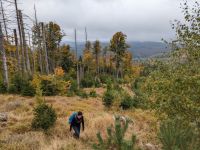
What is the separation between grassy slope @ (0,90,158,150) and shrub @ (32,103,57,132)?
1.18ft

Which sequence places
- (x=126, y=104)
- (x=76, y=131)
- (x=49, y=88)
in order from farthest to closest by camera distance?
(x=49, y=88), (x=126, y=104), (x=76, y=131)

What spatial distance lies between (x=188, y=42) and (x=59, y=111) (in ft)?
39.9

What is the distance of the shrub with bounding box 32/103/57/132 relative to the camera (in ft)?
50.7

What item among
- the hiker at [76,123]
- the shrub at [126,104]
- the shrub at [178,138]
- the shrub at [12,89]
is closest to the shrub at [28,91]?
the shrub at [12,89]

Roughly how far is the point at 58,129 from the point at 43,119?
2.86 feet

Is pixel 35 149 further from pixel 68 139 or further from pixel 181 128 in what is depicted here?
pixel 181 128

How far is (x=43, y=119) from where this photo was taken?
50.7 ft

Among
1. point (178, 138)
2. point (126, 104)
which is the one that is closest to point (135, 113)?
point (126, 104)

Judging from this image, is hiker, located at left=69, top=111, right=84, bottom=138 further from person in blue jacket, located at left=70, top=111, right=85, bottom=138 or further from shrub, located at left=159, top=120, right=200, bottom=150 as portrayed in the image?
shrub, located at left=159, top=120, right=200, bottom=150

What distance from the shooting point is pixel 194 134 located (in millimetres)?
7309

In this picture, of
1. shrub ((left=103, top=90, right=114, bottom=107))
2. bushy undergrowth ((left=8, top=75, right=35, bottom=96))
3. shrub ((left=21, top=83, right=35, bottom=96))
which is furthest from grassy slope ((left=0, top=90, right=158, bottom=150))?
bushy undergrowth ((left=8, top=75, right=35, bottom=96))

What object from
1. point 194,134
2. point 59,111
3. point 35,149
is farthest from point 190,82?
point 59,111

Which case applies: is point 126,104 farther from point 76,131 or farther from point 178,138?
point 178,138

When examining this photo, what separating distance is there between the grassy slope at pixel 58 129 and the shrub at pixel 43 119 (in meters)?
0.36
